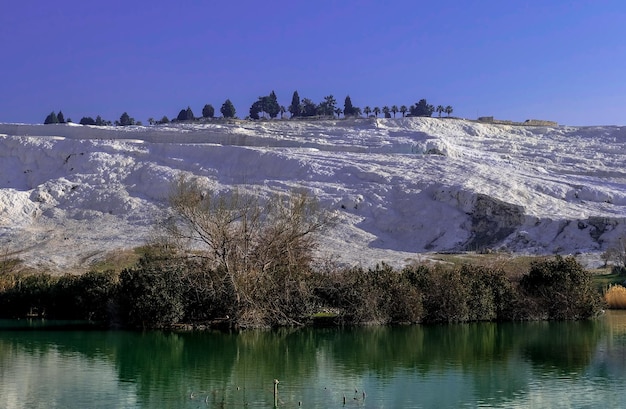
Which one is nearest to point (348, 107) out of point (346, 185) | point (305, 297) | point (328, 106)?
point (328, 106)

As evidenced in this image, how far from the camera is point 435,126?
91.2 metres

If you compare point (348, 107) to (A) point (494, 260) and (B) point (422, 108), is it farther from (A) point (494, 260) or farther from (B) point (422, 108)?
(A) point (494, 260)

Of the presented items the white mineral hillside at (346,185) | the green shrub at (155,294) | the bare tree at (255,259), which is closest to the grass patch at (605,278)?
the white mineral hillside at (346,185)

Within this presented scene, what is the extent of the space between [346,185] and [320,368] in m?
38.2

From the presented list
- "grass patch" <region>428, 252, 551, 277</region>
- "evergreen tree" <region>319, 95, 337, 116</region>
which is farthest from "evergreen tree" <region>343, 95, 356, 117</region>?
"grass patch" <region>428, 252, 551, 277</region>

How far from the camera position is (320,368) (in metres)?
22.7

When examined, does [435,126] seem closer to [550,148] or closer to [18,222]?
[550,148]

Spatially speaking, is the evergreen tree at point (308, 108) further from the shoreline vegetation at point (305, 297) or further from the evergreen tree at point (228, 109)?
the shoreline vegetation at point (305, 297)

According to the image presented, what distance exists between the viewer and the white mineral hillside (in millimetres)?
52094

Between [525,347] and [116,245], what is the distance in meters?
28.6

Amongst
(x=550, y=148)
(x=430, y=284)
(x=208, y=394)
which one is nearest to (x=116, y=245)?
(x=430, y=284)

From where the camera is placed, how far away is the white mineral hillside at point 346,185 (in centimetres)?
5209

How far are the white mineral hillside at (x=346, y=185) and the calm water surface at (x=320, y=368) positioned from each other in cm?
1616

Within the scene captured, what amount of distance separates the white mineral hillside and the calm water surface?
636 inches
